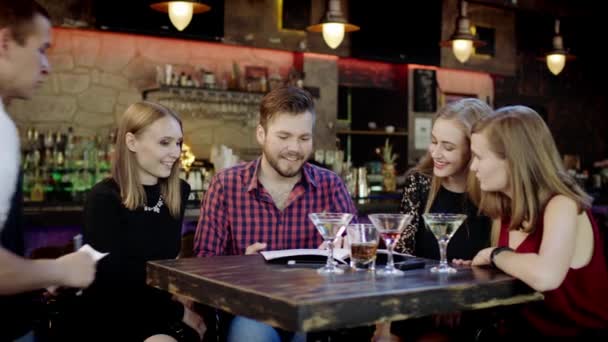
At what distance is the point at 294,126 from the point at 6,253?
146 cm

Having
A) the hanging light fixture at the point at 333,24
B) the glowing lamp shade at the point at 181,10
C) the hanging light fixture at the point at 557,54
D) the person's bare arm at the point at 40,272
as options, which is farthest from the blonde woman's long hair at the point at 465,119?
the hanging light fixture at the point at 557,54

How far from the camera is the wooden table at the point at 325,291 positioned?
1.76 m

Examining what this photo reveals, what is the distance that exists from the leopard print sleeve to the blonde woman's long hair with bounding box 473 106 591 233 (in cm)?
74

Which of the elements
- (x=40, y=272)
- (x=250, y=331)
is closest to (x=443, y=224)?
Result: (x=250, y=331)

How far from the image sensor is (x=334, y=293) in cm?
184

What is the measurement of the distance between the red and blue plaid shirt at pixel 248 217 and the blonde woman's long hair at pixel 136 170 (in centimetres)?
14

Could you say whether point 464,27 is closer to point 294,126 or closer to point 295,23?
point 295,23

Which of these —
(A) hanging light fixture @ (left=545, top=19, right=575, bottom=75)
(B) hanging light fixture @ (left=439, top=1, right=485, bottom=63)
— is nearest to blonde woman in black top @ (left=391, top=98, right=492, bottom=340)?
(B) hanging light fixture @ (left=439, top=1, right=485, bottom=63)

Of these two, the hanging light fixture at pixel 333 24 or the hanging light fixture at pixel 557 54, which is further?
the hanging light fixture at pixel 557 54

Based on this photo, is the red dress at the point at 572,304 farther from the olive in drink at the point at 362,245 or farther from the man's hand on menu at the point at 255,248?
the man's hand on menu at the point at 255,248

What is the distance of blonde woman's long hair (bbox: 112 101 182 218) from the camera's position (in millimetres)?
3020

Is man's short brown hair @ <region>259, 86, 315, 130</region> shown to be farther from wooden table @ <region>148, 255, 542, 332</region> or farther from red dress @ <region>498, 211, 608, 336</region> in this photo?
red dress @ <region>498, 211, 608, 336</region>

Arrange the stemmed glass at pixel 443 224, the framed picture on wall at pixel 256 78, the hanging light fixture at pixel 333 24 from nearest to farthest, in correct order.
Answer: the stemmed glass at pixel 443 224 → the hanging light fixture at pixel 333 24 → the framed picture on wall at pixel 256 78

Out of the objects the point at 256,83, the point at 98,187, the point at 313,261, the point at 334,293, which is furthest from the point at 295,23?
the point at 334,293
